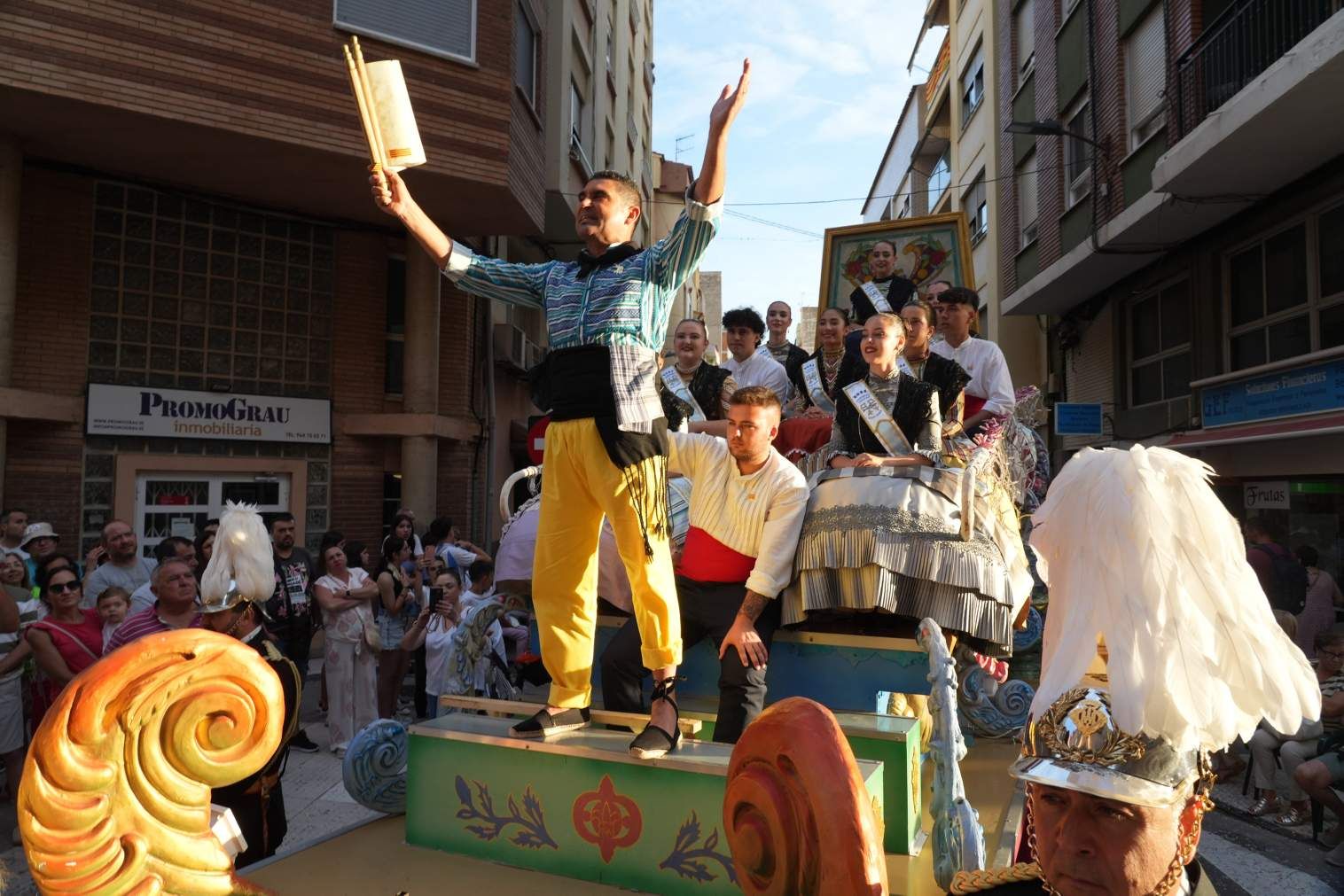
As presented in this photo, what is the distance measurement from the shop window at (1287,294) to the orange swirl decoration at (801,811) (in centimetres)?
1129

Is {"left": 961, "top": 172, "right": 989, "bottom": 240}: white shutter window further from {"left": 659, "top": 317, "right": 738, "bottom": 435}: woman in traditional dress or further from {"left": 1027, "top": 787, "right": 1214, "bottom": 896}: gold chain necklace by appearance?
{"left": 1027, "top": 787, "right": 1214, "bottom": 896}: gold chain necklace

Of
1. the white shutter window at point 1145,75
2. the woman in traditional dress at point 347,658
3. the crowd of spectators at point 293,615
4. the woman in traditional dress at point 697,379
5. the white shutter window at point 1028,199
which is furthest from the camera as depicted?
the white shutter window at point 1028,199

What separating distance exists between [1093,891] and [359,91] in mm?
2586

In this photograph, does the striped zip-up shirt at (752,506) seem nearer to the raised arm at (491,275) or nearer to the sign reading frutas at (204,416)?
the raised arm at (491,275)

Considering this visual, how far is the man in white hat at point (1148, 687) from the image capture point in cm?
145

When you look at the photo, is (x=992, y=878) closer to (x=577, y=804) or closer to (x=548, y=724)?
(x=577, y=804)

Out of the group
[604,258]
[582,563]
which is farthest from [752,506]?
[604,258]

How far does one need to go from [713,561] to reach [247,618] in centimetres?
186

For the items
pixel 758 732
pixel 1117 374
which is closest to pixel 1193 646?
pixel 758 732

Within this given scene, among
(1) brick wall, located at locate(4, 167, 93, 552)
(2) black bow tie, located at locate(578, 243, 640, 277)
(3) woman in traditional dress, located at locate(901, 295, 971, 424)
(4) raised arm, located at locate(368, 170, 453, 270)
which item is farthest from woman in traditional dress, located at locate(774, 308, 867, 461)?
(1) brick wall, located at locate(4, 167, 93, 552)

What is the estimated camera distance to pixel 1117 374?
49.9ft

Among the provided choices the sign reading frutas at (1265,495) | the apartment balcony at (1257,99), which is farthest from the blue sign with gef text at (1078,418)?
the apartment balcony at (1257,99)

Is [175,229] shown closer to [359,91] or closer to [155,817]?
[359,91]

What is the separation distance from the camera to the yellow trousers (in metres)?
2.99
